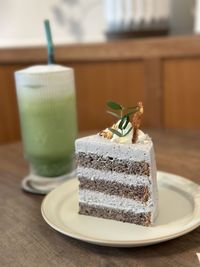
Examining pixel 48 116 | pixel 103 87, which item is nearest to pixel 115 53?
pixel 103 87

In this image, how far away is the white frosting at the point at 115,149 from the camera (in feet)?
2.32

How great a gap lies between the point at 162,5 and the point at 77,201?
1.21 m

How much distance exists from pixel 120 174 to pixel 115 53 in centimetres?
114

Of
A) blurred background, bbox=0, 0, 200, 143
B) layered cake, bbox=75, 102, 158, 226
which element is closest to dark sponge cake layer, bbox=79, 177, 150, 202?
layered cake, bbox=75, 102, 158, 226

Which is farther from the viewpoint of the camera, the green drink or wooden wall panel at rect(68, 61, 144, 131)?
wooden wall panel at rect(68, 61, 144, 131)

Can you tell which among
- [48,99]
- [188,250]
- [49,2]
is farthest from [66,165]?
[49,2]

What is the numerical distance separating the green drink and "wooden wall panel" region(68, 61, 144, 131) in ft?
2.90

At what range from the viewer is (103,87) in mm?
1900

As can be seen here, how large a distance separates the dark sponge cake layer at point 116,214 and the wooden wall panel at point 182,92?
1.07 metres

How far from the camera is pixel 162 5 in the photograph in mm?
1750

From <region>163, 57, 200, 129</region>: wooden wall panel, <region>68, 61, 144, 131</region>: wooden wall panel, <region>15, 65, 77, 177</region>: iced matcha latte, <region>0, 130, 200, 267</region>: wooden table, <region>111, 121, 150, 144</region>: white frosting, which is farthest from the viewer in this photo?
<region>68, 61, 144, 131</region>: wooden wall panel

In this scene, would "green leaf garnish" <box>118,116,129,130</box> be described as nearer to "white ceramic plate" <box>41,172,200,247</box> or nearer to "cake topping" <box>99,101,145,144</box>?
"cake topping" <box>99,101,145,144</box>

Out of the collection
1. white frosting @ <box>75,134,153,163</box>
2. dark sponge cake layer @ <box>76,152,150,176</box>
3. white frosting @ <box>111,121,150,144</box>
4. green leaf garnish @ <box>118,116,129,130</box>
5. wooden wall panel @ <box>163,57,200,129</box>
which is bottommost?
wooden wall panel @ <box>163,57,200,129</box>

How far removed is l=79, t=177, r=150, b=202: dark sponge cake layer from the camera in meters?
0.72
